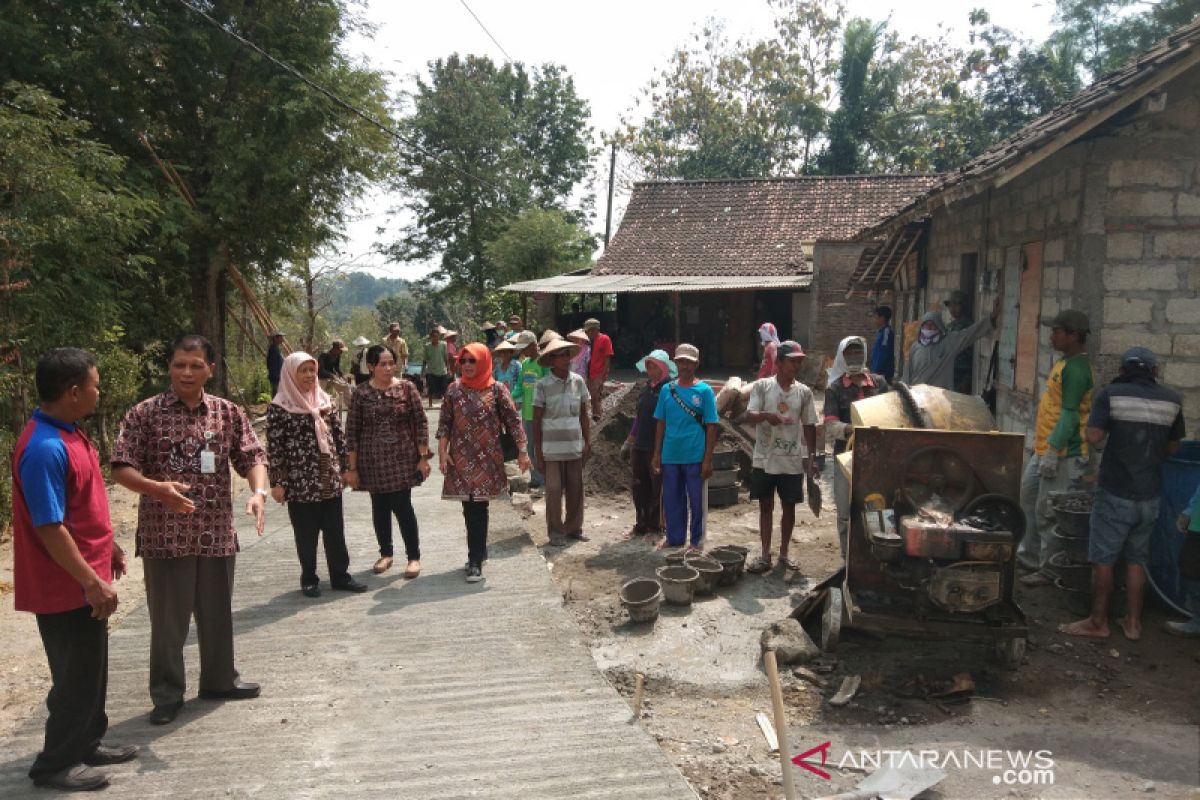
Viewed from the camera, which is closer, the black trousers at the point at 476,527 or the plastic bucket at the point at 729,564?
the black trousers at the point at 476,527

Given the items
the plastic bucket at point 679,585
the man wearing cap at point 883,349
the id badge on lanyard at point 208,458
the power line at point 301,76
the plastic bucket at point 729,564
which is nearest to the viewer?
the id badge on lanyard at point 208,458

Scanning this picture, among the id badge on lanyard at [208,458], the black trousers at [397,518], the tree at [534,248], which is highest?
the tree at [534,248]

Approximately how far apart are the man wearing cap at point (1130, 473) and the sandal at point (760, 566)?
209cm

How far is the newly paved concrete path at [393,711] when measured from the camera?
3328 millimetres

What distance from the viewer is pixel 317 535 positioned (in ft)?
18.2

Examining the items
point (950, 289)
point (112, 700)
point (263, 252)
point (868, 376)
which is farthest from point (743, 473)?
point (263, 252)

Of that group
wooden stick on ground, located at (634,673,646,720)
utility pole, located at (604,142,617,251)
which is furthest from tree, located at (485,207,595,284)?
Answer: wooden stick on ground, located at (634,673,646,720)

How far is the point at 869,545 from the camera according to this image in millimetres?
4664

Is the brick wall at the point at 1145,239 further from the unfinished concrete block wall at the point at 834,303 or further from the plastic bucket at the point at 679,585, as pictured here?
the unfinished concrete block wall at the point at 834,303

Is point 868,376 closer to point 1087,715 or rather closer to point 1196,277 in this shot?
point 1196,277

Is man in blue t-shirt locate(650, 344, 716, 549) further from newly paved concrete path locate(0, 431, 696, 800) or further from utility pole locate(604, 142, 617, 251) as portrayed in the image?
utility pole locate(604, 142, 617, 251)

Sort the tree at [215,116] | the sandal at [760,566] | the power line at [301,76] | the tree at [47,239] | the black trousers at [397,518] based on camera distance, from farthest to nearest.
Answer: the tree at [215,116] → the power line at [301,76] → the tree at [47,239] → the sandal at [760,566] → the black trousers at [397,518]

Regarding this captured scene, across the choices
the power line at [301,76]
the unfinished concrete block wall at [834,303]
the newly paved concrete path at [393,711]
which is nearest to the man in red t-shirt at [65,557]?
the newly paved concrete path at [393,711]

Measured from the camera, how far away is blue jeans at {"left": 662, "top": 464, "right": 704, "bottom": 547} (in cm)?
680
